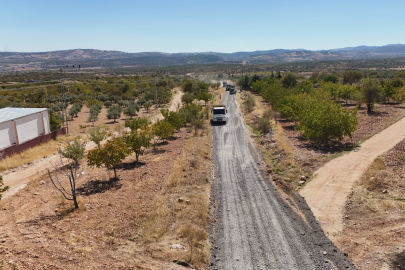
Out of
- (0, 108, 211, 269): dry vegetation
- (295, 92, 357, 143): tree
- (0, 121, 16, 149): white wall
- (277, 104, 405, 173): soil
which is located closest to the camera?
(0, 108, 211, 269): dry vegetation

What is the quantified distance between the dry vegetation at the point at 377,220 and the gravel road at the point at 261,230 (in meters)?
0.90

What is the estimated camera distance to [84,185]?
63.8 feet

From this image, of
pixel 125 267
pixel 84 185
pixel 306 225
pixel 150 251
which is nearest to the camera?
pixel 125 267

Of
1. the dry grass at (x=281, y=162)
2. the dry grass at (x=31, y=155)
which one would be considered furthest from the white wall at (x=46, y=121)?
the dry grass at (x=281, y=162)

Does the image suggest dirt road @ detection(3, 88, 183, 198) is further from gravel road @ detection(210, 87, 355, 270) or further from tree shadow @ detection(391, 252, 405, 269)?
tree shadow @ detection(391, 252, 405, 269)

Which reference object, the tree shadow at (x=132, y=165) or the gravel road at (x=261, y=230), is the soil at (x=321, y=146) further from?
the tree shadow at (x=132, y=165)

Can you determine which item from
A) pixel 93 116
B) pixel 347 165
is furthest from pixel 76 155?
pixel 93 116

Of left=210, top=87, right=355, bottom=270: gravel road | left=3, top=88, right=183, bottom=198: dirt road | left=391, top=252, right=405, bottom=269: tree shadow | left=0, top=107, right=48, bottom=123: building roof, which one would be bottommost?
left=3, top=88, right=183, bottom=198: dirt road

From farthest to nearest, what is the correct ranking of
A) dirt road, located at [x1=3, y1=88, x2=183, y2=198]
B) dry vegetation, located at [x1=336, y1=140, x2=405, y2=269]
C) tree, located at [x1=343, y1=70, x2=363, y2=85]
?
tree, located at [x1=343, y1=70, x2=363, y2=85] → dirt road, located at [x1=3, y1=88, x2=183, y2=198] → dry vegetation, located at [x1=336, y1=140, x2=405, y2=269]

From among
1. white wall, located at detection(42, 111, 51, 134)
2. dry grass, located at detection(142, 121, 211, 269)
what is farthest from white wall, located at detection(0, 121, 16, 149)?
dry grass, located at detection(142, 121, 211, 269)

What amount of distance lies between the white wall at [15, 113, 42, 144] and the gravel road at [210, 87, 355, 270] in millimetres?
21857

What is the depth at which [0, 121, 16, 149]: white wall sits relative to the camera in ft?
90.3

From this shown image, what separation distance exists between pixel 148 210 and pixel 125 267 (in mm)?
4982

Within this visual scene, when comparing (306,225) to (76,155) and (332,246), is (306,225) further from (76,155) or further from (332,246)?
(76,155)
